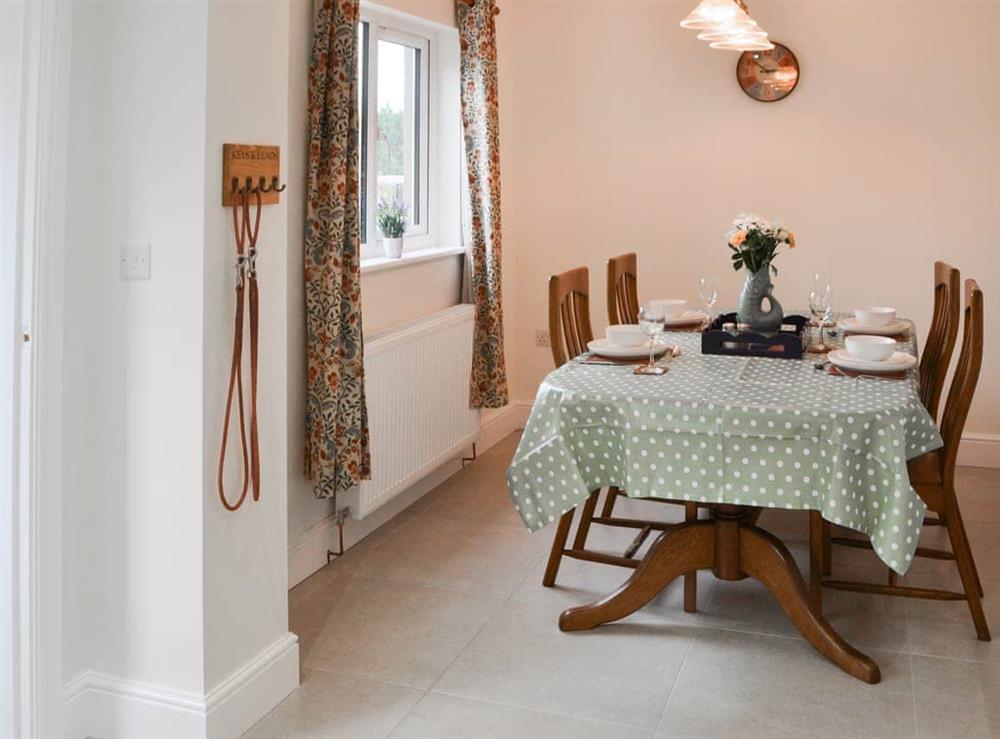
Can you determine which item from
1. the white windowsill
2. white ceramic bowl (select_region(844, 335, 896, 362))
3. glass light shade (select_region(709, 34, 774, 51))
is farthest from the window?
white ceramic bowl (select_region(844, 335, 896, 362))

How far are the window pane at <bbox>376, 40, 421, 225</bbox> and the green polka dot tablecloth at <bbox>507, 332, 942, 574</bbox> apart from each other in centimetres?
174

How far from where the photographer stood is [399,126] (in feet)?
15.5

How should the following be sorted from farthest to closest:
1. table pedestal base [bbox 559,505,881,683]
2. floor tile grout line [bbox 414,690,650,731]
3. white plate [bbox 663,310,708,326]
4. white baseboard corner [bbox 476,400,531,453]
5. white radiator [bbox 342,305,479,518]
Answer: white baseboard corner [bbox 476,400,531,453] < white plate [bbox 663,310,708,326] < white radiator [bbox 342,305,479,518] < table pedestal base [bbox 559,505,881,683] < floor tile grout line [bbox 414,690,650,731]

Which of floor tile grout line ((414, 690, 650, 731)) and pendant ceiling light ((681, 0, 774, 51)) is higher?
pendant ceiling light ((681, 0, 774, 51))

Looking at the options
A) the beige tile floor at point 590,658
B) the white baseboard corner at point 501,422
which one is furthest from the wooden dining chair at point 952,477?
the white baseboard corner at point 501,422

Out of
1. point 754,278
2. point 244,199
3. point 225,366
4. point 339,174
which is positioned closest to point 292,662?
point 225,366

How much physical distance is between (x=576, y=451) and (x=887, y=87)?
2869mm

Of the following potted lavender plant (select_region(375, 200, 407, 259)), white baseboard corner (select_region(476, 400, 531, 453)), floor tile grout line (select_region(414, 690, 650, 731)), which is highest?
potted lavender plant (select_region(375, 200, 407, 259))

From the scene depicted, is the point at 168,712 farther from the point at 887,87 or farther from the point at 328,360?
the point at 887,87

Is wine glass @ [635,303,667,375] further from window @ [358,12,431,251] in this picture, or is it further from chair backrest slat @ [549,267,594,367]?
window @ [358,12,431,251]

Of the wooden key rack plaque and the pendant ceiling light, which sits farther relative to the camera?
the pendant ceiling light

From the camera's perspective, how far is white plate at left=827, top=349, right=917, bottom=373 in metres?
3.24

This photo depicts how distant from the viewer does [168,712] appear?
105 inches

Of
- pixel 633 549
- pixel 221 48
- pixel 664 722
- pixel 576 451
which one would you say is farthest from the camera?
pixel 633 549
